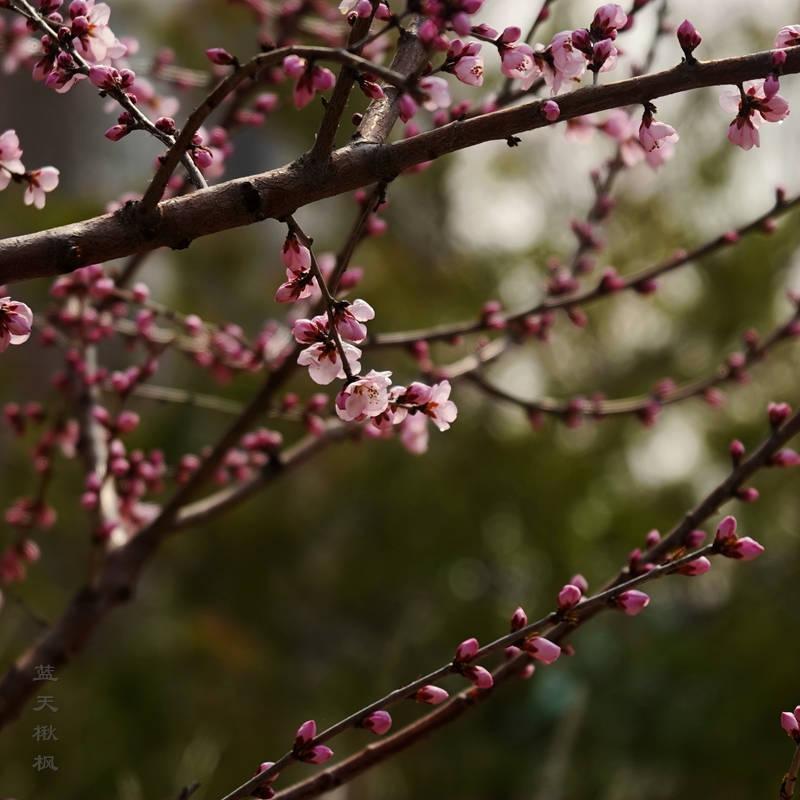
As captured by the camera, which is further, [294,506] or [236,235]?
[236,235]

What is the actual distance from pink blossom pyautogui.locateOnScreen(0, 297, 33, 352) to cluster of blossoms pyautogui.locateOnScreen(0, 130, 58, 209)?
0.12 m

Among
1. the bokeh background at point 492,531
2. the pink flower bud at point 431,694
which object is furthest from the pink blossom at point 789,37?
the bokeh background at point 492,531

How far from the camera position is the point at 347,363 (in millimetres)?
721

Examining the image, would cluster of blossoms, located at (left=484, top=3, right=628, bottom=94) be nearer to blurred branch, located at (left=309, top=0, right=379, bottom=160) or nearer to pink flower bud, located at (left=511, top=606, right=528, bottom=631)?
blurred branch, located at (left=309, top=0, right=379, bottom=160)

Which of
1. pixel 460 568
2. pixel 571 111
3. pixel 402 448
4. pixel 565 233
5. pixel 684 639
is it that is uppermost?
pixel 565 233

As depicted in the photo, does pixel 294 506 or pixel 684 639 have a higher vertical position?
pixel 294 506

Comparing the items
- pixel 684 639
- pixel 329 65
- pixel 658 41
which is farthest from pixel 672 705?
pixel 329 65

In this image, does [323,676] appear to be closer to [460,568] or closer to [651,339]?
[460,568]

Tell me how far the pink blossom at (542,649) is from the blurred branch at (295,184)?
332 millimetres

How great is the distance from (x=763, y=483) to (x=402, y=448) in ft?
3.34

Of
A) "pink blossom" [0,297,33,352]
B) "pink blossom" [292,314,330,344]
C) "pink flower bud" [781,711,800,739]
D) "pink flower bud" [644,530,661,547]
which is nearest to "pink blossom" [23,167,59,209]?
"pink blossom" [0,297,33,352]

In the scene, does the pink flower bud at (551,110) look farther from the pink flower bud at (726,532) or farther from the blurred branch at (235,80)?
the pink flower bud at (726,532)

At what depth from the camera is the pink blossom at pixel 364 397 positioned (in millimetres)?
733

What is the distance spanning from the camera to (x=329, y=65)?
3.59 feet
